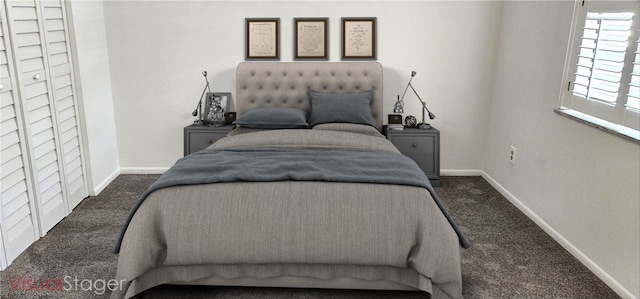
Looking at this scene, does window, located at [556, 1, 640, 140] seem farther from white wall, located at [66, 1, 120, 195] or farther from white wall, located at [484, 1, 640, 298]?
white wall, located at [66, 1, 120, 195]

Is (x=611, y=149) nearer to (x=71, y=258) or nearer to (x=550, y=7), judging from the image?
(x=550, y=7)

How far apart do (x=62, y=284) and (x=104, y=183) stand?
166 centimetres

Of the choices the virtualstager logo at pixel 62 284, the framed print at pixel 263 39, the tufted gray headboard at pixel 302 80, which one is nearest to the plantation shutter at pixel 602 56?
the tufted gray headboard at pixel 302 80

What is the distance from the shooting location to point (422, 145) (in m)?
4.13

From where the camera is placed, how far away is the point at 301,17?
422cm

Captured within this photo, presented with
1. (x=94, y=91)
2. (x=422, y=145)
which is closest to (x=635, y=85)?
(x=422, y=145)

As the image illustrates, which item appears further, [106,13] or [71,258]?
[106,13]

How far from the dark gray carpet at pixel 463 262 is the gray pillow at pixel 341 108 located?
978mm

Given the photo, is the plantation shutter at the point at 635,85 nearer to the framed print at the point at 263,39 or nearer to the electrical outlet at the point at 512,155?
the electrical outlet at the point at 512,155

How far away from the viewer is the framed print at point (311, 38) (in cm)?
421

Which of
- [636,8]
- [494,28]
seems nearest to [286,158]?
[636,8]

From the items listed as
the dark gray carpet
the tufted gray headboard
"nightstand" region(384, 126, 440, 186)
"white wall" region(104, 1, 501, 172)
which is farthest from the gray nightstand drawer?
the dark gray carpet

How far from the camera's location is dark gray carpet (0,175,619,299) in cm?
254

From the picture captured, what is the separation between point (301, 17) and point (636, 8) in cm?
252
